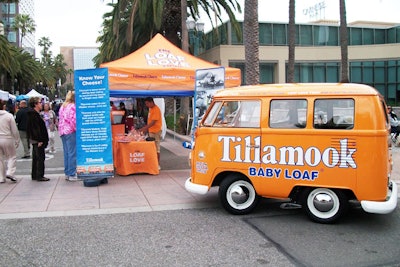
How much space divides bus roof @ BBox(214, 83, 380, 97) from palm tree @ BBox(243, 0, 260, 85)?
23.3 feet

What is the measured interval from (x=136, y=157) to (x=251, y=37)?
233 inches

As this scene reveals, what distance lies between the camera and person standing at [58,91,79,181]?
875 centimetres

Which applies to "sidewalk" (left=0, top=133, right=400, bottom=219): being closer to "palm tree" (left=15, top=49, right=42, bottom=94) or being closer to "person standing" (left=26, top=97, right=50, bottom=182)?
"person standing" (left=26, top=97, right=50, bottom=182)

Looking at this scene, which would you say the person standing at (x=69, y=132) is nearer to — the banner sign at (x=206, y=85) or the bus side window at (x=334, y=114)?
the banner sign at (x=206, y=85)

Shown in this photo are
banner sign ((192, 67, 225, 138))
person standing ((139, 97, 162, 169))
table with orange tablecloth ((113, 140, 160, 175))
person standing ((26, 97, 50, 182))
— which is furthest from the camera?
person standing ((139, 97, 162, 169))

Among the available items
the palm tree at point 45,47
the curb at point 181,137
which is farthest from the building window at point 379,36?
the palm tree at point 45,47

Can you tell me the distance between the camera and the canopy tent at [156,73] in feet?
30.7

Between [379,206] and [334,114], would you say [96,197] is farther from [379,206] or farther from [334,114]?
[379,206]

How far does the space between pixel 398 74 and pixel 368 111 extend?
2942 centimetres

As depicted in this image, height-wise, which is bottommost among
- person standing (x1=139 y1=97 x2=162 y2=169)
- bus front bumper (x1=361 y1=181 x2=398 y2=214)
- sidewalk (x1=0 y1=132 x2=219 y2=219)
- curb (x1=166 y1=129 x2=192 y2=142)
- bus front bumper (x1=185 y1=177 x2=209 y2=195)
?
sidewalk (x1=0 y1=132 x2=219 y2=219)

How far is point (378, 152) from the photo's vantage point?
17.6 ft

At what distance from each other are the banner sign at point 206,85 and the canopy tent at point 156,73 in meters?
0.67

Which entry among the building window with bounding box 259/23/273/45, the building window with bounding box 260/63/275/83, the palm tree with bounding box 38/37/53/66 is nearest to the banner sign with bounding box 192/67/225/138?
the building window with bounding box 259/23/273/45

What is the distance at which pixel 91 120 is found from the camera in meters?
8.35
